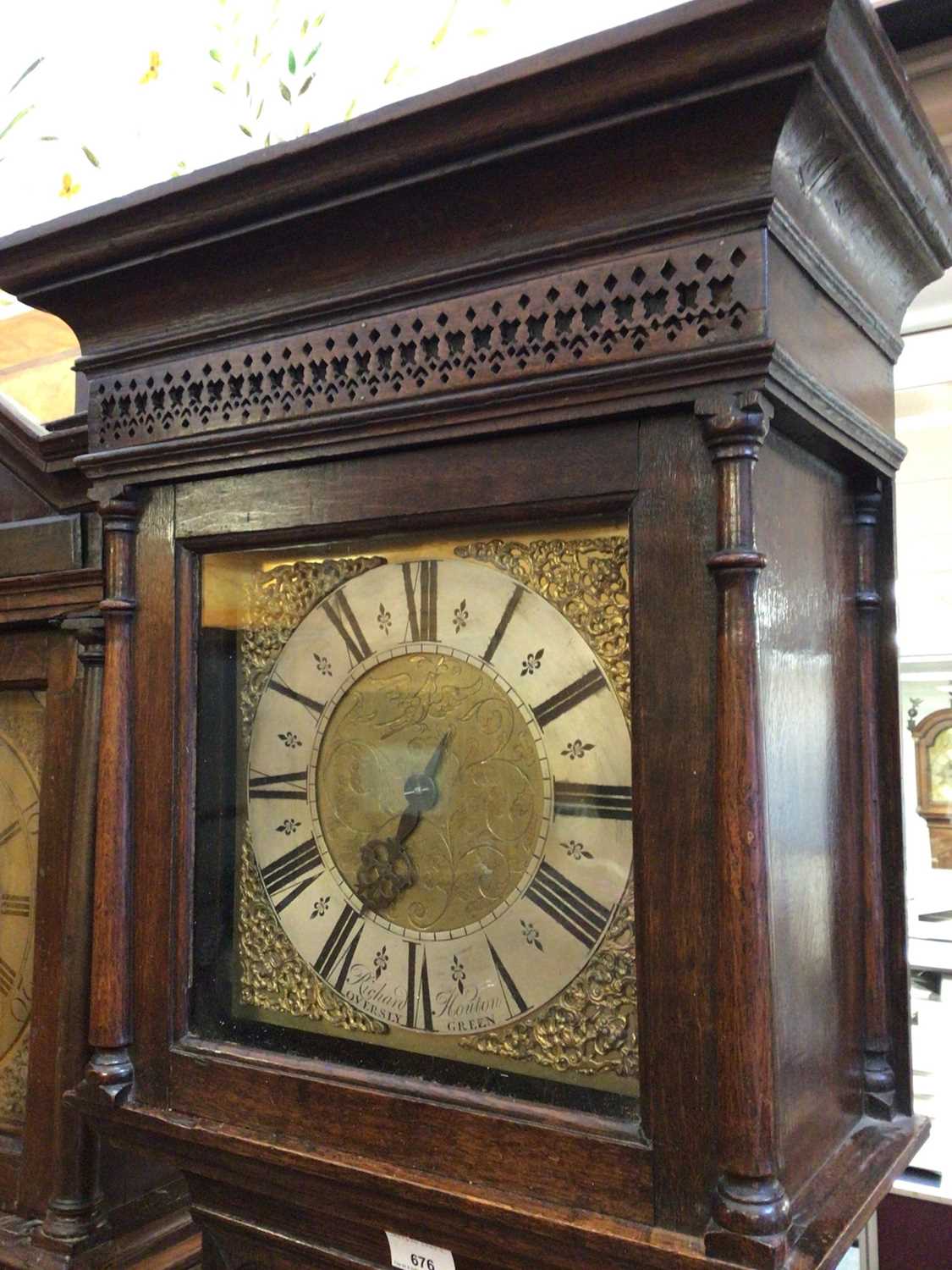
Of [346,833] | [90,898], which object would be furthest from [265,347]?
[90,898]

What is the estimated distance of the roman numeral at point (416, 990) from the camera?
858mm

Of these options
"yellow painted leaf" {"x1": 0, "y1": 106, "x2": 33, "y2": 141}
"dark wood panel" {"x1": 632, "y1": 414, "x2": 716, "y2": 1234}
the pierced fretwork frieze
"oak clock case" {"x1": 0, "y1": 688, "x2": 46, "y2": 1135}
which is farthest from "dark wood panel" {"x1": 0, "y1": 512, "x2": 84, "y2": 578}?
"yellow painted leaf" {"x1": 0, "y1": 106, "x2": 33, "y2": 141}

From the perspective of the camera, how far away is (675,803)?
2.38ft

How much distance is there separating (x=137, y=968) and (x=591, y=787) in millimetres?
441

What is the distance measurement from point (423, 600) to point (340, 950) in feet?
0.95

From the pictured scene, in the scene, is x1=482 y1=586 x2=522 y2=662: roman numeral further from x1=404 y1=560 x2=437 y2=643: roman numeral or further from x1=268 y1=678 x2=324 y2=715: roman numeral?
x1=268 y1=678 x2=324 y2=715: roman numeral

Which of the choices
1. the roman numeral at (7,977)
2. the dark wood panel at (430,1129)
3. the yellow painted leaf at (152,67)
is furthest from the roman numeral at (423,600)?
the yellow painted leaf at (152,67)

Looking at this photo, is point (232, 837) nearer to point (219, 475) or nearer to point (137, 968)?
point (137, 968)

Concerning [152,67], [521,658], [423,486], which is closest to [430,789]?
[521,658]

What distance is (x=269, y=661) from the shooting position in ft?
3.17

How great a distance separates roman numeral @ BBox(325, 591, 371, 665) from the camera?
91 cm

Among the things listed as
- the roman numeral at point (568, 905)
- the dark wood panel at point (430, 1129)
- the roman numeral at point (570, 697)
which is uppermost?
the roman numeral at point (570, 697)

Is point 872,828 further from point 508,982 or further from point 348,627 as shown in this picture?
point 348,627

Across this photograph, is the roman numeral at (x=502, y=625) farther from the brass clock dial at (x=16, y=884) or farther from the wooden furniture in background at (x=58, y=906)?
the brass clock dial at (x=16, y=884)
